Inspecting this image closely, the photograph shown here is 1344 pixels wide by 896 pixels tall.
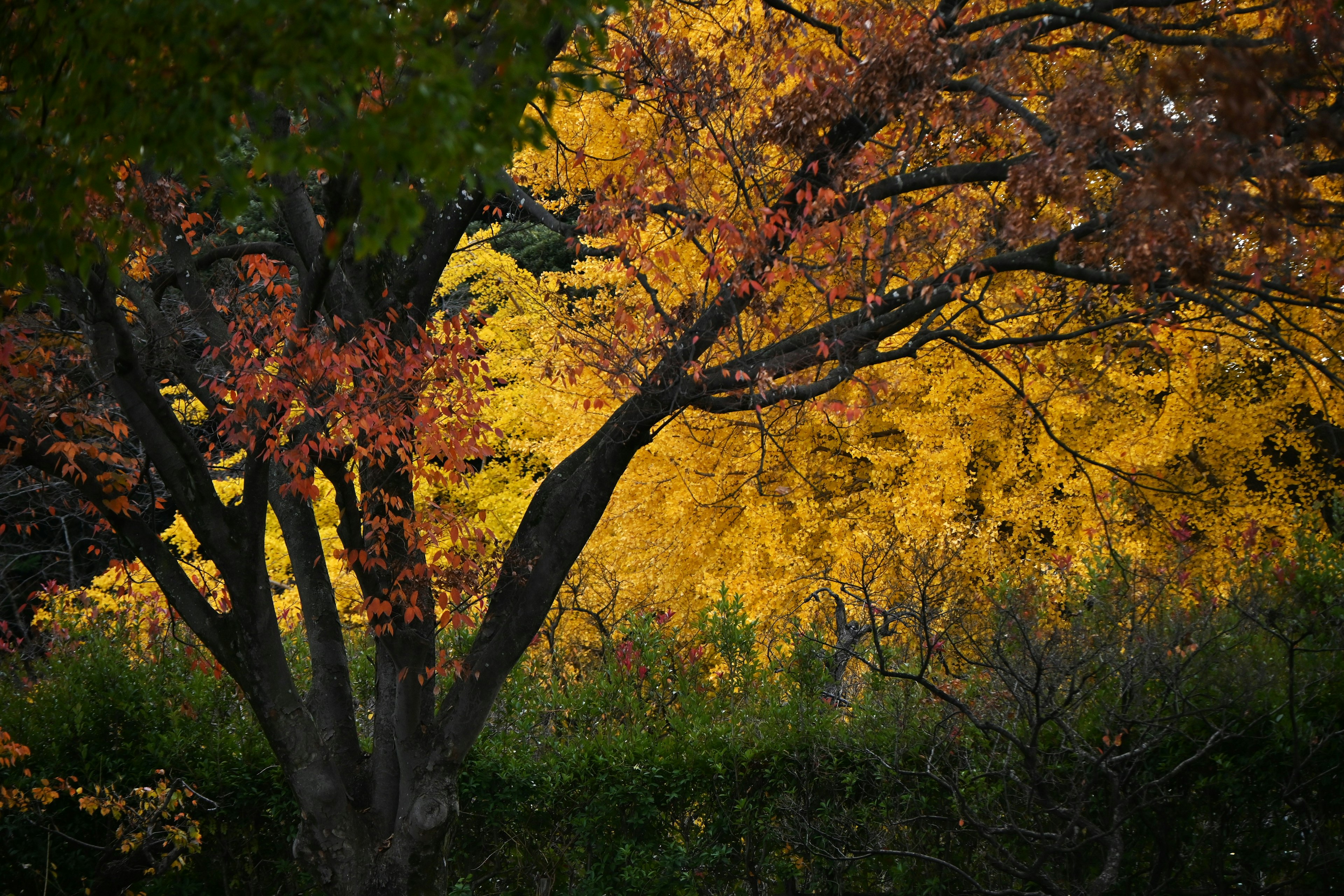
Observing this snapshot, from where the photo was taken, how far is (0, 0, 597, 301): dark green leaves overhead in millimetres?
2443

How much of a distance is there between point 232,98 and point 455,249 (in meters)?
3.66

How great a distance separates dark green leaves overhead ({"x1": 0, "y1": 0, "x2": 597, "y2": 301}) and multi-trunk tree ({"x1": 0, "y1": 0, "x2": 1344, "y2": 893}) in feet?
0.11

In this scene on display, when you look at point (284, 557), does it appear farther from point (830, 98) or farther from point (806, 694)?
point (830, 98)

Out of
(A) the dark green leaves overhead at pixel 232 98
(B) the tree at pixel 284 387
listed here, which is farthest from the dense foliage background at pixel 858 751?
(A) the dark green leaves overhead at pixel 232 98

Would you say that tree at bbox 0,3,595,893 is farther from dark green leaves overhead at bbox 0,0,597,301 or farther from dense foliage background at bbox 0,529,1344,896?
dense foliage background at bbox 0,529,1344,896

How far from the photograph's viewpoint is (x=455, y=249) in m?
6.27

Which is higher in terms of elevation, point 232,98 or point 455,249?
point 455,249

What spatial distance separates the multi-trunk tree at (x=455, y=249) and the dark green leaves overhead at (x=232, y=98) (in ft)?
0.11

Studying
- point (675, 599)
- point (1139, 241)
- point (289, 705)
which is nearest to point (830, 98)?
point (1139, 241)

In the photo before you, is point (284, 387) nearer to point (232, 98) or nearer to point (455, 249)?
point (455, 249)

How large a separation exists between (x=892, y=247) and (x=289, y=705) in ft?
13.8

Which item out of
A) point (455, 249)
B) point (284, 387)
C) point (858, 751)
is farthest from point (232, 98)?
point (858, 751)

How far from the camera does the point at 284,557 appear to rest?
16.3 meters

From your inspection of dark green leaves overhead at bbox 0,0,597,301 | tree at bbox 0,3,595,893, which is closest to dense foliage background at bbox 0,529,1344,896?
tree at bbox 0,3,595,893
